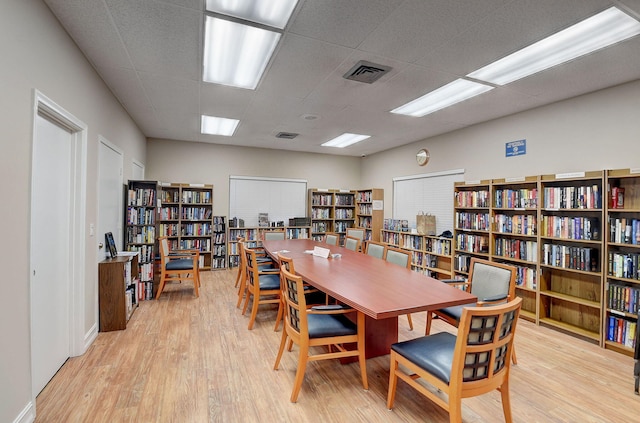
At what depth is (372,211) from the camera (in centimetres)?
724

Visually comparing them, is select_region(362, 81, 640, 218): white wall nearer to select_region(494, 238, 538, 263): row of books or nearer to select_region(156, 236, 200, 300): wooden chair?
select_region(494, 238, 538, 263): row of books

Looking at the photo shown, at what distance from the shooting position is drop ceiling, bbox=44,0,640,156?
7.16 feet

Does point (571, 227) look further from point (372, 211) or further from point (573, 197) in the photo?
point (372, 211)

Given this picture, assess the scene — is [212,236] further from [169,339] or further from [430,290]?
[430,290]

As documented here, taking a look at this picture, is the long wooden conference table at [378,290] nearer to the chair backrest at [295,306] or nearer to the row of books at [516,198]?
the chair backrest at [295,306]

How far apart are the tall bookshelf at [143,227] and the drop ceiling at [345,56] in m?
1.21

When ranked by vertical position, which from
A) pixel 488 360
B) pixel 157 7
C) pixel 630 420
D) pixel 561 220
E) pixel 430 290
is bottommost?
pixel 630 420

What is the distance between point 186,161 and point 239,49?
444 centimetres

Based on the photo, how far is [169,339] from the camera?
10.4 ft

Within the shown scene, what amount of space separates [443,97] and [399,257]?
218cm

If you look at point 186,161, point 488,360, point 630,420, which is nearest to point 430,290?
point 488,360

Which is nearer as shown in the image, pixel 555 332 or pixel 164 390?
pixel 164 390

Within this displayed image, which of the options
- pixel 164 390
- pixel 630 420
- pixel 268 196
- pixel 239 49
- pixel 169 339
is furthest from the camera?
pixel 268 196

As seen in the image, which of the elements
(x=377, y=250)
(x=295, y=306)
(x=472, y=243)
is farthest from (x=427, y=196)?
(x=295, y=306)
